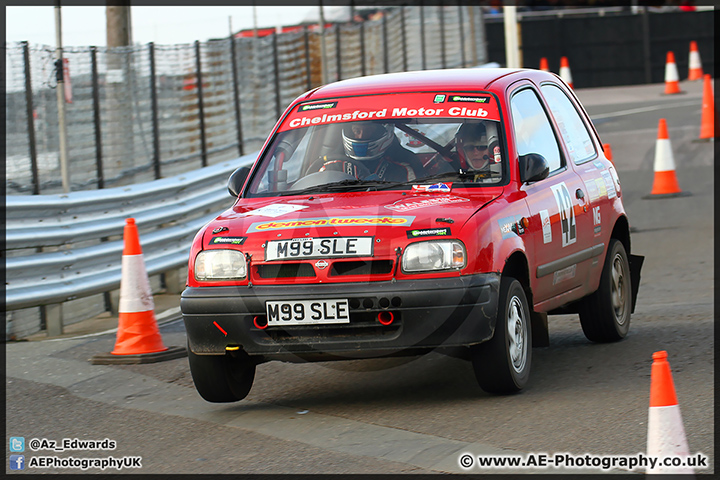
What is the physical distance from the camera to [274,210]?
253 inches

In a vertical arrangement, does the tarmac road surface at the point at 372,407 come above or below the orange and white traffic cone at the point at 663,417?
below

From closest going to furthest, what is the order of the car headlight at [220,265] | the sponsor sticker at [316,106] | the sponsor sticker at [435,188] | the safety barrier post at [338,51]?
the car headlight at [220,265] → the sponsor sticker at [435,188] → the sponsor sticker at [316,106] → the safety barrier post at [338,51]

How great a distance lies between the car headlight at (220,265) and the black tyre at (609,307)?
2626 mm

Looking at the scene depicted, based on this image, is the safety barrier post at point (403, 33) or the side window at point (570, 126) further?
the safety barrier post at point (403, 33)

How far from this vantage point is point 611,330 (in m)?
7.68

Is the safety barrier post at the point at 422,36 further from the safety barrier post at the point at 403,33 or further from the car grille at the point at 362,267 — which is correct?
the car grille at the point at 362,267

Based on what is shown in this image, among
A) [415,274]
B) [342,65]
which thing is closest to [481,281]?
[415,274]

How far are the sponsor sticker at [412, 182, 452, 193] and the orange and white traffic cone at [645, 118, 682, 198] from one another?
28.5 feet

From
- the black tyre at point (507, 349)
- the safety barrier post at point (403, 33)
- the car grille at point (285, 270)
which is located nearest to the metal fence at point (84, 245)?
the car grille at point (285, 270)

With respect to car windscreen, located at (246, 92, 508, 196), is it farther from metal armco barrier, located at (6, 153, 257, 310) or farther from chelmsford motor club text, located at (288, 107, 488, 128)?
metal armco barrier, located at (6, 153, 257, 310)

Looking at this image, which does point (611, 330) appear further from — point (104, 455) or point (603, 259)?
point (104, 455)

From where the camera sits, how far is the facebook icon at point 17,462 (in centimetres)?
551

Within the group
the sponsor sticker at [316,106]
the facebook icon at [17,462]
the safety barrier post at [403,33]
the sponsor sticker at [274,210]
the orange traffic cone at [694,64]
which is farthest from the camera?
the orange traffic cone at [694,64]

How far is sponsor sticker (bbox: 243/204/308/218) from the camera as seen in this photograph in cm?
634
